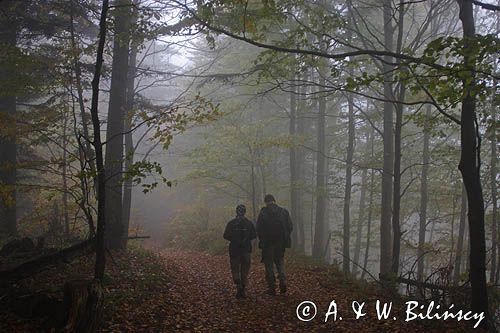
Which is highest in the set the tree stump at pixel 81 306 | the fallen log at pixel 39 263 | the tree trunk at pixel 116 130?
the tree trunk at pixel 116 130

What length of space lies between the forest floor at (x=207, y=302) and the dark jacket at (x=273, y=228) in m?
1.24

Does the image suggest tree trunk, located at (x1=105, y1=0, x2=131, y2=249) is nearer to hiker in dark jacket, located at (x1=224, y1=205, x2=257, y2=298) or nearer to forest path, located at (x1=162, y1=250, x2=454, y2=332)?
forest path, located at (x1=162, y1=250, x2=454, y2=332)

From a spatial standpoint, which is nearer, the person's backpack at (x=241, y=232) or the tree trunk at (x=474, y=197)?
the tree trunk at (x=474, y=197)

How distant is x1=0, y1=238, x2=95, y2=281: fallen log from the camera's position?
6.75 meters

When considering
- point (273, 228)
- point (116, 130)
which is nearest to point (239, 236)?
point (273, 228)

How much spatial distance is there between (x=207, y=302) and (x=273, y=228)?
2.23m

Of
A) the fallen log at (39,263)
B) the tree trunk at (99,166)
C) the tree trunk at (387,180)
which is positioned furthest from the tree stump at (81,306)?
the tree trunk at (387,180)

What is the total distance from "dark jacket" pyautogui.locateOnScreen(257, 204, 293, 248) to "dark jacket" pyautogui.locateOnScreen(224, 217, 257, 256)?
10.6 inches

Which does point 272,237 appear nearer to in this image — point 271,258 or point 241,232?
point 271,258

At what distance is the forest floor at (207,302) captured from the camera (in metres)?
6.67

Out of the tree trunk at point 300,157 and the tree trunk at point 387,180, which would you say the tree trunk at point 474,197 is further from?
the tree trunk at point 300,157

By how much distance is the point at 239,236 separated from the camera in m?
9.29

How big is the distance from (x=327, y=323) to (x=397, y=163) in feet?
14.1

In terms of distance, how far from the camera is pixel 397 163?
9.55 metres
